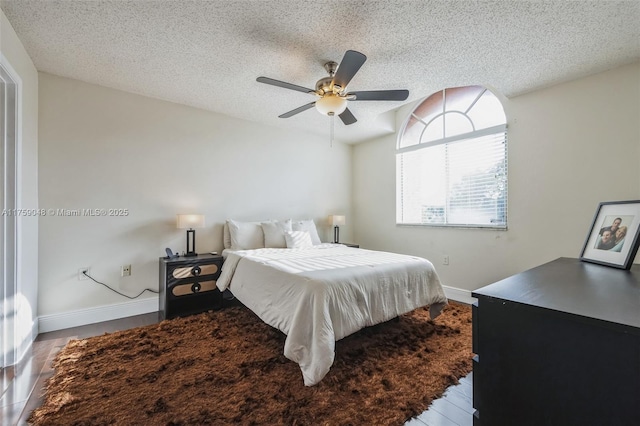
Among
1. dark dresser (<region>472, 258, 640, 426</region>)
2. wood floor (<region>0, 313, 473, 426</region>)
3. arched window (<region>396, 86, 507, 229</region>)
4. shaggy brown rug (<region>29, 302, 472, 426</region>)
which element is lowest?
wood floor (<region>0, 313, 473, 426</region>)

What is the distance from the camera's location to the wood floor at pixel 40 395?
141 cm

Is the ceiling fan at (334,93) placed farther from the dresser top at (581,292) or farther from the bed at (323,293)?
the dresser top at (581,292)

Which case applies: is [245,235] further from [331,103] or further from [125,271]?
[331,103]

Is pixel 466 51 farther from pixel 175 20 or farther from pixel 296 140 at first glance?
pixel 296 140

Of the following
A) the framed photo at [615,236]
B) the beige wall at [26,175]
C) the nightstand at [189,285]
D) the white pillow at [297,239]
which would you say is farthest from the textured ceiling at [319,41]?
the nightstand at [189,285]

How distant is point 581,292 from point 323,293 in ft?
4.09

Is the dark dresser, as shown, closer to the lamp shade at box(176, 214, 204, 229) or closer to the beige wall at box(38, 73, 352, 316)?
the lamp shade at box(176, 214, 204, 229)

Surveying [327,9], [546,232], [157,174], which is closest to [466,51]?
[327,9]

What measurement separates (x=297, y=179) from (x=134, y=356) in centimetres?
300

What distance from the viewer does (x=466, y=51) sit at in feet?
7.23

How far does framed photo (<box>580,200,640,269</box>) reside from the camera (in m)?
1.37

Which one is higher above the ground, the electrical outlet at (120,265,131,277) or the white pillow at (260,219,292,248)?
the white pillow at (260,219,292,248)

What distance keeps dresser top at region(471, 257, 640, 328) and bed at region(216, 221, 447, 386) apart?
1006 millimetres

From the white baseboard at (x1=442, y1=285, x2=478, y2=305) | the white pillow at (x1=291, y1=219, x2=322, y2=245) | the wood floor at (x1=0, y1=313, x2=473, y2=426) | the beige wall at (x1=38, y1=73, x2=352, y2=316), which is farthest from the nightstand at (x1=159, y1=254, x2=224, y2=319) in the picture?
the white baseboard at (x1=442, y1=285, x2=478, y2=305)
